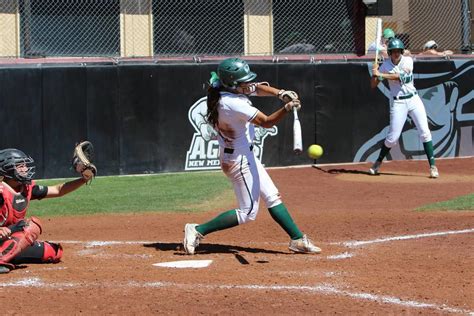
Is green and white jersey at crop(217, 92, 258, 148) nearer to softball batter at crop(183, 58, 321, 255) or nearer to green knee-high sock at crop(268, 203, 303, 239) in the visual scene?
softball batter at crop(183, 58, 321, 255)

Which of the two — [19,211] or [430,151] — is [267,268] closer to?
[19,211]

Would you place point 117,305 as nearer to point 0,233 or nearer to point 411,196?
point 0,233

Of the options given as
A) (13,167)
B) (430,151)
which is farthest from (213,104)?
(430,151)

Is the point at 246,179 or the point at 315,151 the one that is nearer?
the point at 246,179

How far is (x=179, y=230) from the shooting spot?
9203 mm

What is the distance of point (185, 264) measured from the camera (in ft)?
23.4

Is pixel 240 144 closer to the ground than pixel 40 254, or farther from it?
farther from it

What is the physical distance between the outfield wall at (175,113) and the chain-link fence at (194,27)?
6.80ft

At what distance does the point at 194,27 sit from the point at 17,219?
33.3 ft

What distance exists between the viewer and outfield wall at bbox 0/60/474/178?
13180 mm

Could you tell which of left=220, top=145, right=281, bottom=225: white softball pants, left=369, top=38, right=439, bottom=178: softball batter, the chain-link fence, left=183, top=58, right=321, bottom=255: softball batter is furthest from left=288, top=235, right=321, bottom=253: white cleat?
the chain-link fence

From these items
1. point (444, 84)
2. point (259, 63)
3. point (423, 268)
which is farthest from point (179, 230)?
point (444, 84)

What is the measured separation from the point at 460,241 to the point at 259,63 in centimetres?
679

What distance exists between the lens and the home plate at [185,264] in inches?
278
